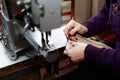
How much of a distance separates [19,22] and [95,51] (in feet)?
1.22

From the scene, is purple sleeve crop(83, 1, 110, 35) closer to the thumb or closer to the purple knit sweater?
the purple knit sweater

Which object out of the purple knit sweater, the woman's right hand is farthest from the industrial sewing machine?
the purple knit sweater

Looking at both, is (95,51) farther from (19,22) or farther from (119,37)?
(19,22)

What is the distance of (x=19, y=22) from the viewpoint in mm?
1029

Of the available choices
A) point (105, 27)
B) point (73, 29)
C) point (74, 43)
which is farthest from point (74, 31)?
point (105, 27)

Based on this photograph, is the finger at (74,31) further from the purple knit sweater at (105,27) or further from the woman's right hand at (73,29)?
the purple knit sweater at (105,27)

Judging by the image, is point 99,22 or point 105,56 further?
point 99,22

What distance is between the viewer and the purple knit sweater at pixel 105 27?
0.97 meters

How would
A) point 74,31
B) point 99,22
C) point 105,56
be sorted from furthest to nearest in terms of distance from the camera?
1. point 99,22
2. point 74,31
3. point 105,56

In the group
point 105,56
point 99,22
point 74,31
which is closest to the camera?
point 105,56

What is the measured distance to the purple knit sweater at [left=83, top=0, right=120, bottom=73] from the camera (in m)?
0.97

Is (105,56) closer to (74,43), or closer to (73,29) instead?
(74,43)

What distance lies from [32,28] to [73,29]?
0.30m

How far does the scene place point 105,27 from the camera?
4.48 ft
